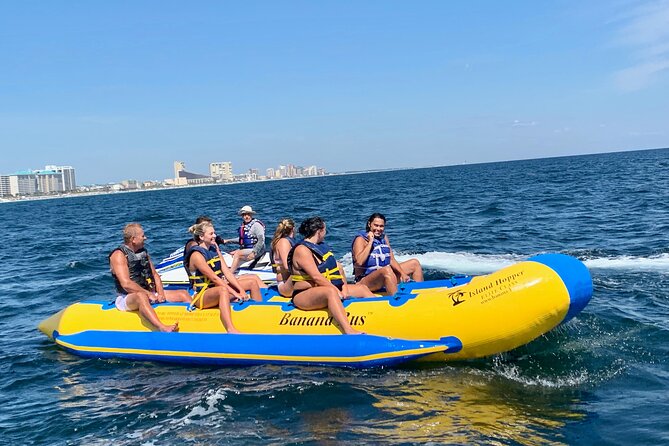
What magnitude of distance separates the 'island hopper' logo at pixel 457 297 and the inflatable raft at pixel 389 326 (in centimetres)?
1

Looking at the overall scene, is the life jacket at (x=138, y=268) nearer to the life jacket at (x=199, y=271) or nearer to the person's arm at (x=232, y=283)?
the life jacket at (x=199, y=271)

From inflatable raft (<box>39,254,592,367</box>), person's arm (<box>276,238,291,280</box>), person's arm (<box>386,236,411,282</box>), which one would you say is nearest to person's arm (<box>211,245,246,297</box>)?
inflatable raft (<box>39,254,592,367</box>)

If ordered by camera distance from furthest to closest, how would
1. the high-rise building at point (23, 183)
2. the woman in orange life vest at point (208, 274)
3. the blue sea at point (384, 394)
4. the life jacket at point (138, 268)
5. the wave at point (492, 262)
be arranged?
1. the high-rise building at point (23, 183)
2. the wave at point (492, 262)
3. the life jacket at point (138, 268)
4. the woman in orange life vest at point (208, 274)
5. the blue sea at point (384, 394)

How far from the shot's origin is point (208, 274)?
22.4 feet

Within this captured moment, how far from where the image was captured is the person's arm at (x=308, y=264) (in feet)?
21.0

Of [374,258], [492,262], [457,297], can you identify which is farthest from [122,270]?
[492,262]

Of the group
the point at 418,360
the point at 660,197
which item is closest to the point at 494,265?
the point at 418,360

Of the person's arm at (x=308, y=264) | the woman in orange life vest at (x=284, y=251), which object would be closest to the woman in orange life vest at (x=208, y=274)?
the woman in orange life vest at (x=284, y=251)

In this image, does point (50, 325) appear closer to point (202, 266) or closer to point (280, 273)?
point (202, 266)

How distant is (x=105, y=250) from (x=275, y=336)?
1326 cm

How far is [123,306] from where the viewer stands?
733 centimetres

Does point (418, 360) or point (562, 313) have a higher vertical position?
point (562, 313)

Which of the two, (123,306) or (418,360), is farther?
(123,306)

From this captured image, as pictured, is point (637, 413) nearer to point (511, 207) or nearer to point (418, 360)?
point (418, 360)
